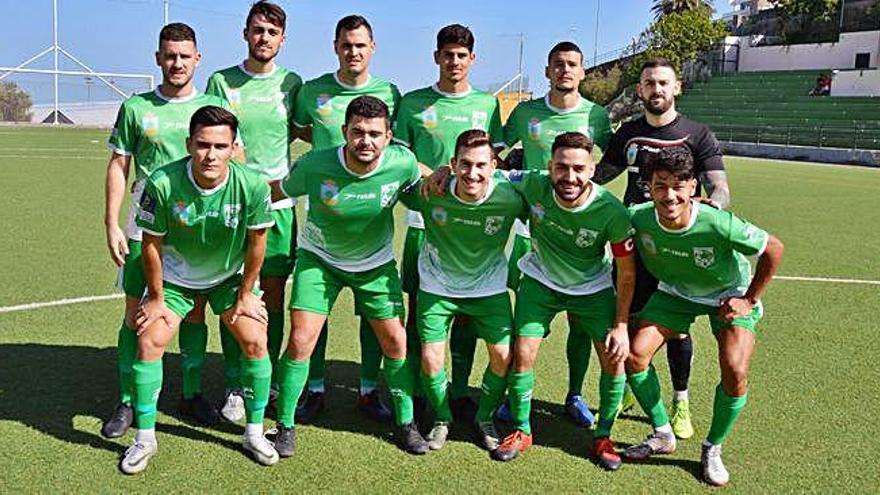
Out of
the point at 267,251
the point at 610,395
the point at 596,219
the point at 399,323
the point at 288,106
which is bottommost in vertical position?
the point at 610,395

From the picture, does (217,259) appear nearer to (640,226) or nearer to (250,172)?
(250,172)

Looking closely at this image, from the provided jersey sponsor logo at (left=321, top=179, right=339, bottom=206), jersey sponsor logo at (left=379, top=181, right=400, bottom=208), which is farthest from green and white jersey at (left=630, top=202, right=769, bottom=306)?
jersey sponsor logo at (left=321, top=179, right=339, bottom=206)

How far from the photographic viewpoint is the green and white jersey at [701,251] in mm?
3689

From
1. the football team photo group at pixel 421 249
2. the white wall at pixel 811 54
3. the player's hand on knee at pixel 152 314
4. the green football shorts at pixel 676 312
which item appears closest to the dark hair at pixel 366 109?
the football team photo group at pixel 421 249

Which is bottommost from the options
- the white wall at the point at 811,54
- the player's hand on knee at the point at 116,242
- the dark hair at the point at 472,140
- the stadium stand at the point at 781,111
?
the player's hand on knee at the point at 116,242

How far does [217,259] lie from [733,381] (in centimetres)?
249

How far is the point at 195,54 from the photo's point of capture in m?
4.10

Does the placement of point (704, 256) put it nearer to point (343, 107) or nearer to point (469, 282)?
point (469, 282)

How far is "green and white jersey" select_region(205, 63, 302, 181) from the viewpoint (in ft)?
14.4

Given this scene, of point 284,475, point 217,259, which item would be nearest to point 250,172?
point 217,259

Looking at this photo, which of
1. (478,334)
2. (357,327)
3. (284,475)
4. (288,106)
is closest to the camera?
(284,475)

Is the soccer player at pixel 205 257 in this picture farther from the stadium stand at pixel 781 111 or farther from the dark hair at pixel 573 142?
the stadium stand at pixel 781 111

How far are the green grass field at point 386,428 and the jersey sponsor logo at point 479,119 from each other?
1569 millimetres

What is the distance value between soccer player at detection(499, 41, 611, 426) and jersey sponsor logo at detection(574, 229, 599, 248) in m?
0.56
